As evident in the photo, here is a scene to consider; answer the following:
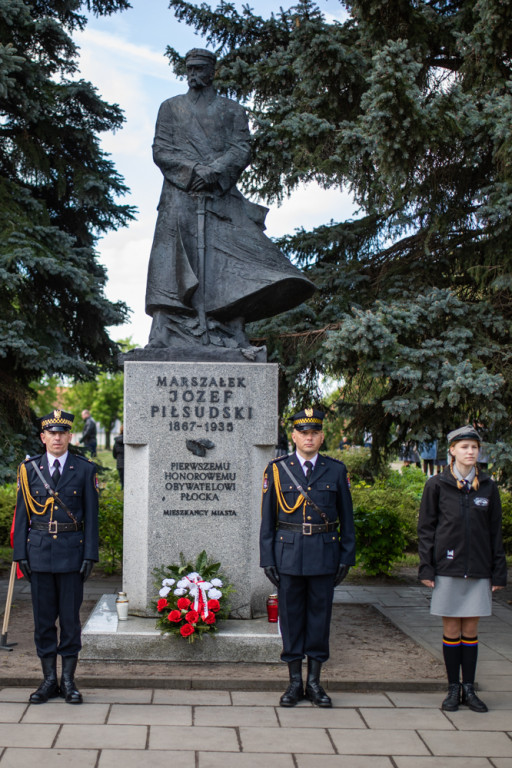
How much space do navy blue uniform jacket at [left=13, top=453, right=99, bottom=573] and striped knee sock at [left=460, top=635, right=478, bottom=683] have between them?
2.35 metres

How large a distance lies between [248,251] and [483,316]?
2.49 metres

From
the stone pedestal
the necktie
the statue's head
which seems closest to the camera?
the necktie

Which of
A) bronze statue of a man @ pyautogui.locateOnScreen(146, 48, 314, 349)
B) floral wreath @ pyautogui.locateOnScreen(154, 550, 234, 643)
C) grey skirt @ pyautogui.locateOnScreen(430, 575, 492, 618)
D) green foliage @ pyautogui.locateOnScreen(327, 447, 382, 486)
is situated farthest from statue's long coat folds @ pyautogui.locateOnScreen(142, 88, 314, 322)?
green foliage @ pyautogui.locateOnScreen(327, 447, 382, 486)

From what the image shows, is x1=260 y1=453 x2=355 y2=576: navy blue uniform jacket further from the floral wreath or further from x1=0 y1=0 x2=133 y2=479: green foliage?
x1=0 y1=0 x2=133 y2=479: green foliage

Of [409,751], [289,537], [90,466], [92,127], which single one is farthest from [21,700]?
[92,127]

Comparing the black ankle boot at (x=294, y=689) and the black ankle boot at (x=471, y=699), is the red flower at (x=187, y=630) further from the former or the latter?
the black ankle boot at (x=471, y=699)

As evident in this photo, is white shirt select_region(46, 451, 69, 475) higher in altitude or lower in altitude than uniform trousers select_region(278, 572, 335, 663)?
higher

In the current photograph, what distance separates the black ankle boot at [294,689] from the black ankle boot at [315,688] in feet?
0.18

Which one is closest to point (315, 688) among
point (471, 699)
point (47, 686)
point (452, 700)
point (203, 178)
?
point (452, 700)

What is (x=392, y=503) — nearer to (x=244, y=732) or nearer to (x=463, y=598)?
(x=463, y=598)

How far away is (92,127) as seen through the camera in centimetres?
1034

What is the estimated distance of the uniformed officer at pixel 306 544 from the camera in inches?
210

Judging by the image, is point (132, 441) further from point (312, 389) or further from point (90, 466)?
point (312, 389)

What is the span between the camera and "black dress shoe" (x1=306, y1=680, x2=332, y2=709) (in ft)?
17.1
